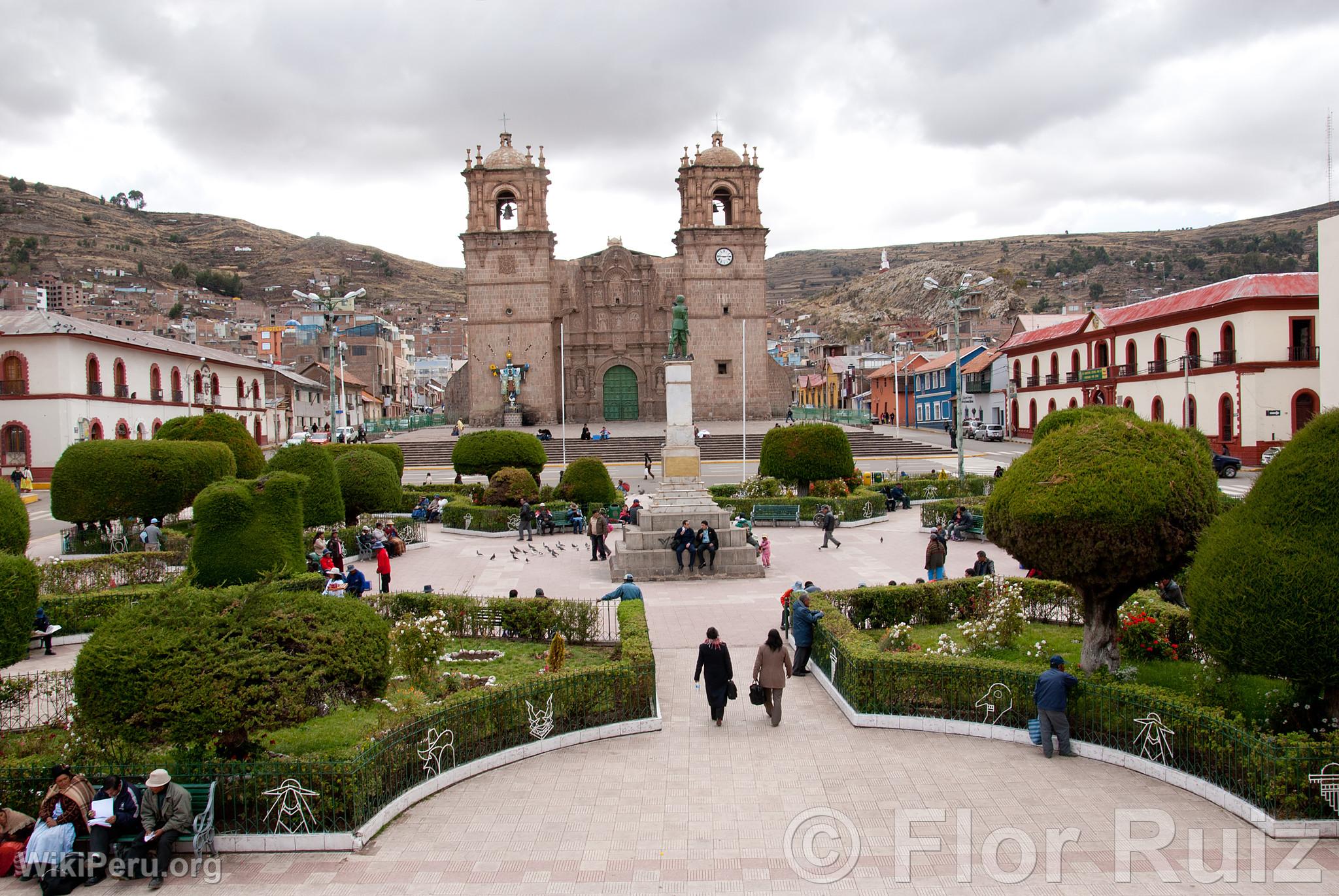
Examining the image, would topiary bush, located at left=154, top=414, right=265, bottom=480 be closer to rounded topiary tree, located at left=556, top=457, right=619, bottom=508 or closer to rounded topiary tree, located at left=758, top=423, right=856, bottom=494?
rounded topiary tree, located at left=556, top=457, right=619, bottom=508

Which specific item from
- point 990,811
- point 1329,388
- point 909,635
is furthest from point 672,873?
point 1329,388

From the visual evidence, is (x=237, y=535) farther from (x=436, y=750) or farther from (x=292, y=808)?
(x=292, y=808)

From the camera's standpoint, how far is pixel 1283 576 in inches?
272

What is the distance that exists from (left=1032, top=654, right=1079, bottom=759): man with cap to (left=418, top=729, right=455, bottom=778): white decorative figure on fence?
522cm

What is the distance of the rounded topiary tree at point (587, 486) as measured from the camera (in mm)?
25997

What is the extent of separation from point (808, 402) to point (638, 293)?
1450 inches

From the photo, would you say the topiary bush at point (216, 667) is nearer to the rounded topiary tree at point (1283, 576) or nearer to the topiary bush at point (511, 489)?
the rounded topiary tree at point (1283, 576)

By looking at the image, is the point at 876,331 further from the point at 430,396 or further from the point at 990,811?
the point at 990,811

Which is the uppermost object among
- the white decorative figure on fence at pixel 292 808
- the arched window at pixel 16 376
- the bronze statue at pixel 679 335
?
the arched window at pixel 16 376

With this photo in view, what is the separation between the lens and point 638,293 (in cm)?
5397

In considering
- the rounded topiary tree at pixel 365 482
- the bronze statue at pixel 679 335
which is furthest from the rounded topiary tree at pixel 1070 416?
the rounded topiary tree at pixel 365 482

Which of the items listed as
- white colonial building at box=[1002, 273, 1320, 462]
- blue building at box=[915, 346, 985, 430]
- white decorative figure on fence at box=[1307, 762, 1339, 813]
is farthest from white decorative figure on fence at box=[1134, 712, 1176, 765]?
blue building at box=[915, 346, 985, 430]

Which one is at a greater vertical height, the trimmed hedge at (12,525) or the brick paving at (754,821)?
the trimmed hedge at (12,525)

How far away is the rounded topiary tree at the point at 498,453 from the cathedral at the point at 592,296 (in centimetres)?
2197
